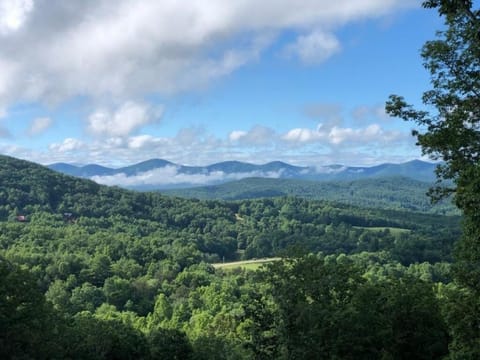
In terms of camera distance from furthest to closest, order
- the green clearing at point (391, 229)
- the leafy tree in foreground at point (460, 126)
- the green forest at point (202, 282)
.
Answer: the green clearing at point (391, 229)
the green forest at point (202, 282)
the leafy tree in foreground at point (460, 126)

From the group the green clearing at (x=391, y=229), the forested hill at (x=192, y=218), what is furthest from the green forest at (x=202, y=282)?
the green clearing at (x=391, y=229)

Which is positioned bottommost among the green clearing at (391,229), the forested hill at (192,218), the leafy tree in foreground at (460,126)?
the green clearing at (391,229)

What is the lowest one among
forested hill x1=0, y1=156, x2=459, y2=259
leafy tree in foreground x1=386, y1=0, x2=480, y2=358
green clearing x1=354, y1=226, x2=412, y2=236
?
green clearing x1=354, y1=226, x2=412, y2=236

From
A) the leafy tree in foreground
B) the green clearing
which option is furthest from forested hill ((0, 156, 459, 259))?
the leafy tree in foreground

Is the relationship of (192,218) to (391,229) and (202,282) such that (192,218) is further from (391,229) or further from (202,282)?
(202,282)

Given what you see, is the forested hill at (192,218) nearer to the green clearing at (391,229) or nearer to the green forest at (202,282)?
the green forest at (202,282)

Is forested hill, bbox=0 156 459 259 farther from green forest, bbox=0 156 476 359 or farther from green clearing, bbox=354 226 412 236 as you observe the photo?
green clearing, bbox=354 226 412 236

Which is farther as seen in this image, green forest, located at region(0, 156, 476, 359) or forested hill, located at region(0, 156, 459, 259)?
forested hill, located at region(0, 156, 459, 259)

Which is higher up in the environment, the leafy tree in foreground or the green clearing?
the leafy tree in foreground

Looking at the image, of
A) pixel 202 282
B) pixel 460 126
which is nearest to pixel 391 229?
pixel 202 282

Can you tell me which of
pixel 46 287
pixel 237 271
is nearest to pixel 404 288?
pixel 46 287

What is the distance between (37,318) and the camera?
86.0 ft

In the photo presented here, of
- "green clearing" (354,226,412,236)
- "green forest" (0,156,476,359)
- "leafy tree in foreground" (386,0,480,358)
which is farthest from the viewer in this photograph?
"green clearing" (354,226,412,236)

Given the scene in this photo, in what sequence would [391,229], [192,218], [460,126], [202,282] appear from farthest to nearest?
[192,218]
[391,229]
[202,282]
[460,126]
